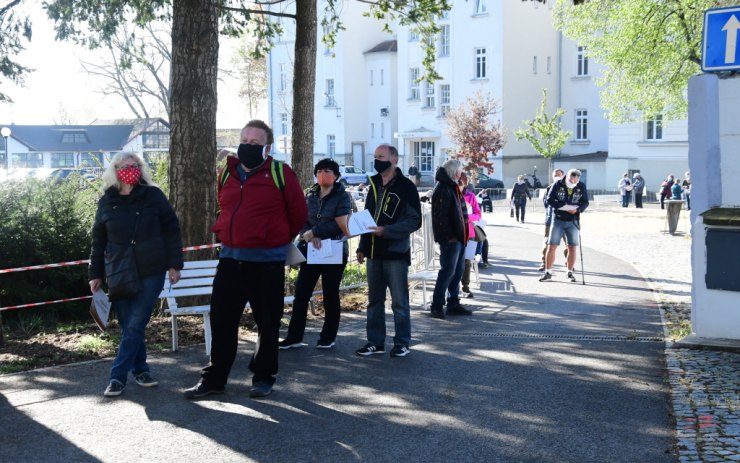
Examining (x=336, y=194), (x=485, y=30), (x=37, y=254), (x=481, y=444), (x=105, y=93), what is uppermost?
(x=485, y=30)

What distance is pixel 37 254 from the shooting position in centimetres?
1168

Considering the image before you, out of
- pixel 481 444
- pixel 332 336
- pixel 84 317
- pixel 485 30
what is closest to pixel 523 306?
pixel 332 336

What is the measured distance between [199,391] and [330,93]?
63.9 meters

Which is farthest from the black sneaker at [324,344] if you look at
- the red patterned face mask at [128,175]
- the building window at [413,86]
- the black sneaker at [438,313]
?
the building window at [413,86]

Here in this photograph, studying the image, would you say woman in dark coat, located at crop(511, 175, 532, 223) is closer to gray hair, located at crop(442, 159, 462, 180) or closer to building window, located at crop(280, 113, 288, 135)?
gray hair, located at crop(442, 159, 462, 180)

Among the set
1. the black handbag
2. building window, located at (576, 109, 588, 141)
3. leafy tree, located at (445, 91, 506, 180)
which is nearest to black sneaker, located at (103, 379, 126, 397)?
the black handbag

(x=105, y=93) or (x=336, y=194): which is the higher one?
(x=105, y=93)

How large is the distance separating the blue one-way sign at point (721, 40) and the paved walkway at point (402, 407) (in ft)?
9.47

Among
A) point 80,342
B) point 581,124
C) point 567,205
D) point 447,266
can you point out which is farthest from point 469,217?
point 581,124

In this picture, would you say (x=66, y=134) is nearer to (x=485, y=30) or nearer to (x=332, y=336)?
(x=485, y=30)

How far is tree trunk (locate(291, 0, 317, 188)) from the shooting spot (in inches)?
557

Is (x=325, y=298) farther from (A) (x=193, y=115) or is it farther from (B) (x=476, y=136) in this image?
(B) (x=476, y=136)

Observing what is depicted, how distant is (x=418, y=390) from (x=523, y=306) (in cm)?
553

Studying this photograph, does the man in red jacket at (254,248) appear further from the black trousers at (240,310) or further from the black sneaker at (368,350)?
the black sneaker at (368,350)
